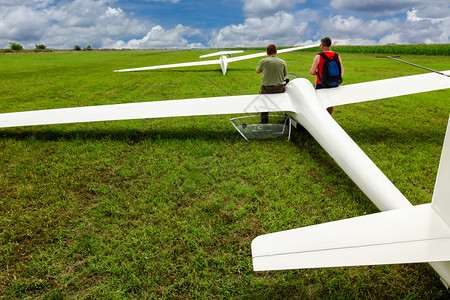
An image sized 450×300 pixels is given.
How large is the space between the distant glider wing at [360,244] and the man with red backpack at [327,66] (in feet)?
15.1

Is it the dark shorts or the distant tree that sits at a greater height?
the distant tree

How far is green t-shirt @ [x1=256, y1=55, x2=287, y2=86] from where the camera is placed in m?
5.88

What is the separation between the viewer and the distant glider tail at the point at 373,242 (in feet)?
4.97

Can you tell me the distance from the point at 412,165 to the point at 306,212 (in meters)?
→ 2.43

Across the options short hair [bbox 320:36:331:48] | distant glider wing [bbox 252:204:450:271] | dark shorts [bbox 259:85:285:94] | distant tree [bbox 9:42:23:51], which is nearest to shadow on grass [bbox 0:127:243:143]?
dark shorts [bbox 259:85:285:94]

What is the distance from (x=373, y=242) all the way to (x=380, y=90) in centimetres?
575

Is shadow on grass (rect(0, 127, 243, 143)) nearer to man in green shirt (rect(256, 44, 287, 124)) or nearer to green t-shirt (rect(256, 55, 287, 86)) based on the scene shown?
man in green shirt (rect(256, 44, 287, 124))

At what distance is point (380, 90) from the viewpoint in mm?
6164

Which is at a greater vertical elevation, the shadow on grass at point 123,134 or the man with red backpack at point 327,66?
the man with red backpack at point 327,66

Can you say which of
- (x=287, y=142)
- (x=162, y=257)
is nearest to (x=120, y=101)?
(x=287, y=142)

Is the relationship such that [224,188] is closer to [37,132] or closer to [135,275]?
[135,275]

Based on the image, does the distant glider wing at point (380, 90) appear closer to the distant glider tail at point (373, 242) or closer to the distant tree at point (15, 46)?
the distant glider tail at point (373, 242)

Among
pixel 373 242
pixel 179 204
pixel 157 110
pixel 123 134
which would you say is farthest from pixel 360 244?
pixel 123 134

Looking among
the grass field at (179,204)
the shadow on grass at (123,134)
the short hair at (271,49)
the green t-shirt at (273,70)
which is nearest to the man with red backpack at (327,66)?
the green t-shirt at (273,70)
